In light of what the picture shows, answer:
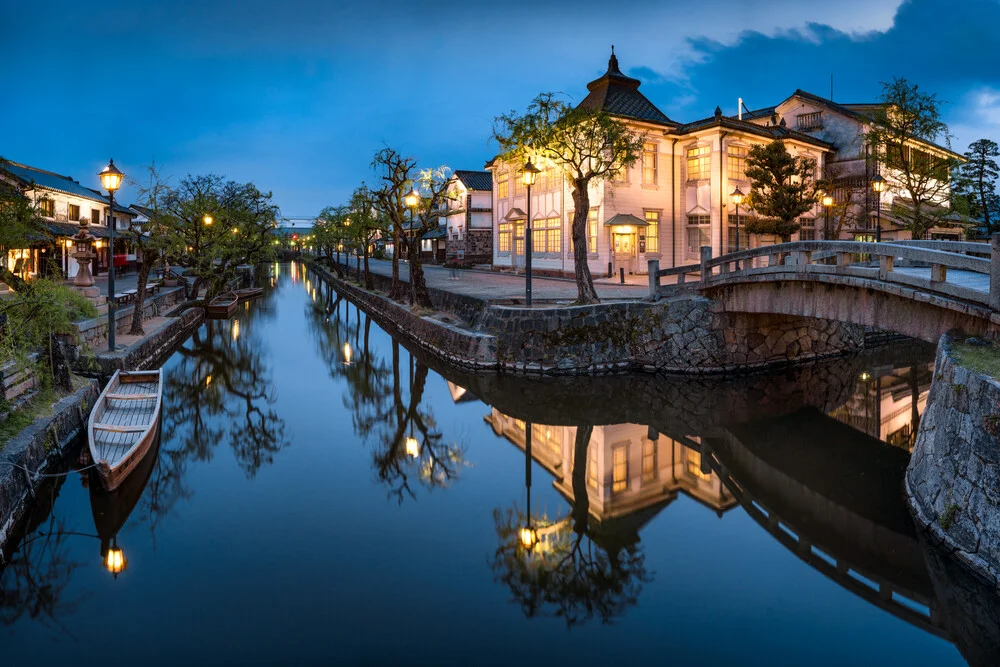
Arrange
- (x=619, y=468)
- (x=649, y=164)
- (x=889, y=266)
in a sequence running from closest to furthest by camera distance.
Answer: (x=619, y=468)
(x=889, y=266)
(x=649, y=164)

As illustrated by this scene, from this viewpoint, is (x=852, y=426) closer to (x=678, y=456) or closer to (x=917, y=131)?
(x=678, y=456)

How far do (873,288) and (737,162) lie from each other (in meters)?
21.8

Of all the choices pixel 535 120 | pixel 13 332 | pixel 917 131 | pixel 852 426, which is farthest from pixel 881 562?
pixel 917 131

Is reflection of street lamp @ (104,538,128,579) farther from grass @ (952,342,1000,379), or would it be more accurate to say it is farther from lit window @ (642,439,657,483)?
grass @ (952,342,1000,379)

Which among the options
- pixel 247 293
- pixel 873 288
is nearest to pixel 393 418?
pixel 873 288

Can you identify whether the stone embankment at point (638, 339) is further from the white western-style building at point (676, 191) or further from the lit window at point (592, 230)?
the lit window at point (592, 230)

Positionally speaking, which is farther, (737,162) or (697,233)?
(697,233)

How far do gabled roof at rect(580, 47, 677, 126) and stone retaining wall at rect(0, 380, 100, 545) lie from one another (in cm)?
2608

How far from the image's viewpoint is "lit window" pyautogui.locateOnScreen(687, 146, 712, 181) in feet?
106

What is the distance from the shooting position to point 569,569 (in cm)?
828

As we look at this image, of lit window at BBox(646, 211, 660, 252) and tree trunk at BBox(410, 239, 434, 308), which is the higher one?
lit window at BBox(646, 211, 660, 252)

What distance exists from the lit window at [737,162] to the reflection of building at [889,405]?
15400 mm

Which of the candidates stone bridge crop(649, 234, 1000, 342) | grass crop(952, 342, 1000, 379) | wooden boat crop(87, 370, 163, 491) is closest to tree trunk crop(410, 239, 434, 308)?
stone bridge crop(649, 234, 1000, 342)

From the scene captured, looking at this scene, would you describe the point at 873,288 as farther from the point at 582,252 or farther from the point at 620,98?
the point at 620,98
